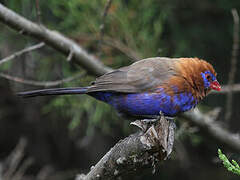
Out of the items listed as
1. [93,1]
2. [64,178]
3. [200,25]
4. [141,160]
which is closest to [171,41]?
[200,25]

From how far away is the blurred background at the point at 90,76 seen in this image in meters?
4.72

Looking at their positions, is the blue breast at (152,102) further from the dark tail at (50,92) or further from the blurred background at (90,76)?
the blurred background at (90,76)

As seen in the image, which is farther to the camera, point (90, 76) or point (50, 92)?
point (90, 76)

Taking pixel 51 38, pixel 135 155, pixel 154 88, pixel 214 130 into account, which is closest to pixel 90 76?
pixel 51 38

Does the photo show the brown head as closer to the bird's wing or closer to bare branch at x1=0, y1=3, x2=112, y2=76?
the bird's wing

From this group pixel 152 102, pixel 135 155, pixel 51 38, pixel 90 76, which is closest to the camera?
pixel 135 155

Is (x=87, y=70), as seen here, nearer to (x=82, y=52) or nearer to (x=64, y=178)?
(x=82, y=52)

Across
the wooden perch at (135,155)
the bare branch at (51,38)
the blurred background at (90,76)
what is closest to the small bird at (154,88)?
the blurred background at (90,76)

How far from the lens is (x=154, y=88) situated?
3301 millimetres

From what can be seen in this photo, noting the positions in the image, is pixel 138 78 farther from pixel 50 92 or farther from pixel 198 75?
pixel 50 92

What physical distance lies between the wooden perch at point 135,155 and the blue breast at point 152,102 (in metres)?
0.92

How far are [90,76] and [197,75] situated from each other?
5.12 ft

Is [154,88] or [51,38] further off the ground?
[51,38]

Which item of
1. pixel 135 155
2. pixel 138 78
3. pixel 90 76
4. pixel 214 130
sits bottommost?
pixel 214 130
